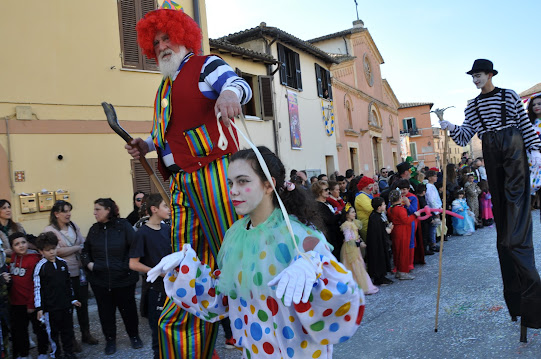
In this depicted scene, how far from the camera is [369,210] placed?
728cm

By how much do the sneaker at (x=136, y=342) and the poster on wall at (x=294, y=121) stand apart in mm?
11817

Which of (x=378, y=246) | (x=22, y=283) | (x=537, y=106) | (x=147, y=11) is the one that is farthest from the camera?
(x=147, y=11)

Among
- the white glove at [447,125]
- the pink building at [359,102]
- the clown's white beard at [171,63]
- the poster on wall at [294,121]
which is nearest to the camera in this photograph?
the clown's white beard at [171,63]

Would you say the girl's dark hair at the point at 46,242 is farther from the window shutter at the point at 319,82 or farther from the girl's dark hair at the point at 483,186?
the window shutter at the point at 319,82

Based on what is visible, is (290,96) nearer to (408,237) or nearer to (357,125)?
(357,125)

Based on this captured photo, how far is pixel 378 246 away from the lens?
692 cm

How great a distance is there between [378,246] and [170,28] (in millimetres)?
4991

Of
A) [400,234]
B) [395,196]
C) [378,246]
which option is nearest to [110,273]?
[378,246]

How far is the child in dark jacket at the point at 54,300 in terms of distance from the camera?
180 inches

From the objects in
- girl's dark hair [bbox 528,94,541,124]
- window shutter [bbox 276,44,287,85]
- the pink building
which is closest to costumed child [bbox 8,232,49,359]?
girl's dark hair [bbox 528,94,541,124]

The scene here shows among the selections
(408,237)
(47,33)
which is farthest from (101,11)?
(408,237)

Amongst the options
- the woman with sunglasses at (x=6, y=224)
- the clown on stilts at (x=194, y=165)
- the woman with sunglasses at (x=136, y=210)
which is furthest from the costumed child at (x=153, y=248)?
the woman with sunglasses at (x=136, y=210)

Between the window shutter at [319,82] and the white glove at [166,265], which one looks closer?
the white glove at [166,265]

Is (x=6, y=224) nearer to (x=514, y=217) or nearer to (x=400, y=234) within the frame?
(x=514, y=217)
